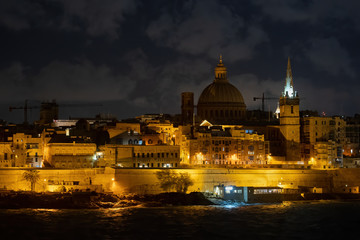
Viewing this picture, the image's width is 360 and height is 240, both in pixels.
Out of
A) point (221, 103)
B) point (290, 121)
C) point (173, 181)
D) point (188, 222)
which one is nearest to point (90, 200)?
point (173, 181)

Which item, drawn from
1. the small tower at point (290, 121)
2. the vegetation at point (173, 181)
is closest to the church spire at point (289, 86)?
the small tower at point (290, 121)

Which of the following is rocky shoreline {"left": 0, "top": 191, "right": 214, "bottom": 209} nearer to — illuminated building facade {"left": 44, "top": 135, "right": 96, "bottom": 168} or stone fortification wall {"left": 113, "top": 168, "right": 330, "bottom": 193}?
stone fortification wall {"left": 113, "top": 168, "right": 330, "bottom": 193}

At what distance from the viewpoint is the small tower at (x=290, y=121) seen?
7156 cm

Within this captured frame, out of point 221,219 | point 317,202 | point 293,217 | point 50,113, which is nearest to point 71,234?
point 221,219

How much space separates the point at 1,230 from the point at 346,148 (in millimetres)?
42091

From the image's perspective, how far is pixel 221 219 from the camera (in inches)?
2016

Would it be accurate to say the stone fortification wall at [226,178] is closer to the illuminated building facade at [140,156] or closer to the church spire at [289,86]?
the illuminated building facade at [140,156]

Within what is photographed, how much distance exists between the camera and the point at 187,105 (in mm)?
82688

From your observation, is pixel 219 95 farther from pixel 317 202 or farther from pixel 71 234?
pixel 71 234

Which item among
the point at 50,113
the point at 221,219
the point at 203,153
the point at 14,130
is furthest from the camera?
the point at 50,113

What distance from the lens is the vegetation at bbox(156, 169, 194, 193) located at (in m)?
59.2

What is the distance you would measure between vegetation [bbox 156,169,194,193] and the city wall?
0.38 m

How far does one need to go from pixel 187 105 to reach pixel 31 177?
2839cm

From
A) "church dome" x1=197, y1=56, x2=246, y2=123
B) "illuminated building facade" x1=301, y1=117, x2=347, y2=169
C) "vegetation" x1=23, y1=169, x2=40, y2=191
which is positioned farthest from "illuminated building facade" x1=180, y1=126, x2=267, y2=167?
"vegetation" x1=23, y1=169, x2=40, y2=191
